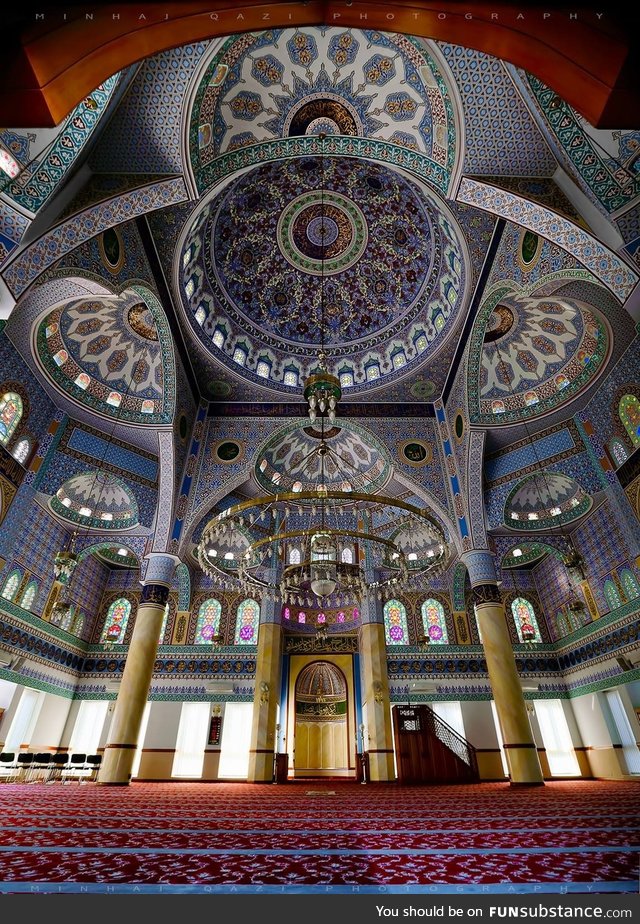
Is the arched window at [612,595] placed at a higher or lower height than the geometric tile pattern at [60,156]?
lower

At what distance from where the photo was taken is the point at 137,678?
9.24 m

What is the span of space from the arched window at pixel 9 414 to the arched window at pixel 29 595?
4764mm

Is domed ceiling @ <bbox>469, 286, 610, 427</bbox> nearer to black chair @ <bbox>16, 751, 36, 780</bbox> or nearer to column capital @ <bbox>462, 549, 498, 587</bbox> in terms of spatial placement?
column capital @ <bbox>462, 549, 498, 587</bbox>

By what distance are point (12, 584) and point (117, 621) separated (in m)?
4.51

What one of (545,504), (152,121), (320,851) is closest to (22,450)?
(152,121)

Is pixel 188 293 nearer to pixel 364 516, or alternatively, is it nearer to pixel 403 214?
pixel 403 214

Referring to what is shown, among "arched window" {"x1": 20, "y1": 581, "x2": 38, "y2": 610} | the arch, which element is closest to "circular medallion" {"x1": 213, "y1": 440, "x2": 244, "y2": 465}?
the arch

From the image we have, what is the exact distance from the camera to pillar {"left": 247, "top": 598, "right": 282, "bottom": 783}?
1104cm

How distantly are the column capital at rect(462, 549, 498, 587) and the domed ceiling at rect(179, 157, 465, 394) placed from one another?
4830 mm

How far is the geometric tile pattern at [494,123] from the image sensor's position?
20.1ft

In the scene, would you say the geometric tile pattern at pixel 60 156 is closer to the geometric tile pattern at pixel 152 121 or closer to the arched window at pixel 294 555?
the geometric tile pattern at pixel 152 121

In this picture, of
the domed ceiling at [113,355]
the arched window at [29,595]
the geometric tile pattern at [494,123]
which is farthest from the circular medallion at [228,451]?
the geometric tile pattern at [494,123]

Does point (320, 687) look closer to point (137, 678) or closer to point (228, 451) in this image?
point (137, 678)
